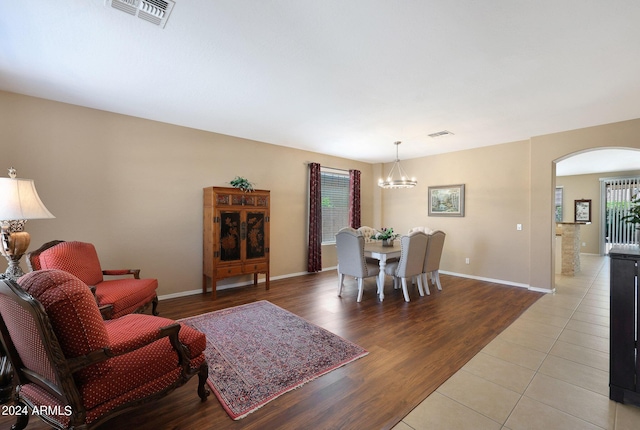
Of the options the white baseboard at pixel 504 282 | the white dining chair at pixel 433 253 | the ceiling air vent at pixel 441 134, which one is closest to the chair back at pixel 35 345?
the white dining chair at pixel 433 253

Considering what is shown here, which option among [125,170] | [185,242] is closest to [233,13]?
[125,170]

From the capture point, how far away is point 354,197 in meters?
6.71

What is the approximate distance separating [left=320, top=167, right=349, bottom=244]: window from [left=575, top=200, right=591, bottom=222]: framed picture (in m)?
7.91

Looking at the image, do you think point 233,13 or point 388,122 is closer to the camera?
point 233,13

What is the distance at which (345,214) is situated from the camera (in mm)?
6793

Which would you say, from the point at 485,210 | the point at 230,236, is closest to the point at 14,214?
the point at 230,236

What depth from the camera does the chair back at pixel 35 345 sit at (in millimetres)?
1321

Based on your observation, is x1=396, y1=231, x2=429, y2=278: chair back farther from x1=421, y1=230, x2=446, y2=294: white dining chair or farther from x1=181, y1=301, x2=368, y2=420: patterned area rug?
x1=181, y1=301, x2=368, y2=420: patterned area rug

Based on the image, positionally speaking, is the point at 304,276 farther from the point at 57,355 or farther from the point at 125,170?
the point at 57,355

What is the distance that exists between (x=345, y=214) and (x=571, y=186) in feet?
26.4

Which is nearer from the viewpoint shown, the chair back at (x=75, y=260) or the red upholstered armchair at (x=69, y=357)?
the red upholstered armchair at (x=69, y=357)

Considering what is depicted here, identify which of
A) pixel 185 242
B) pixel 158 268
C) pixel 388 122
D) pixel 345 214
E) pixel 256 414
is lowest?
pixel 256 414

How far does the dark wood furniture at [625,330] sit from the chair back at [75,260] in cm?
474

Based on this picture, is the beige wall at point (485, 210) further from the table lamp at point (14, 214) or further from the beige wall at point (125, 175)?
the table lamp at point (14, 214)
